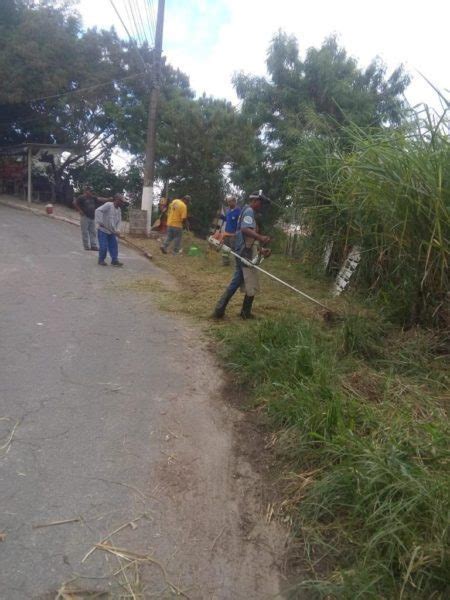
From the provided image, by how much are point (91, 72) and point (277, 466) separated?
2274cm

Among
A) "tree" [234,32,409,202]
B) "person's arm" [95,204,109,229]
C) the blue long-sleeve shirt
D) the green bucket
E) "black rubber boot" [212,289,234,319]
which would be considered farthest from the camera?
the green bucket

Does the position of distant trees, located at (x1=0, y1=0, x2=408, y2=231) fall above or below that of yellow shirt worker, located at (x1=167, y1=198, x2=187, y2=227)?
above

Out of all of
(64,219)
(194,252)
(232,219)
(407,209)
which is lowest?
(64,219)

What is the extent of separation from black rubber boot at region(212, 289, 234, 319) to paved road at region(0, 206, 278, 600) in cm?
50

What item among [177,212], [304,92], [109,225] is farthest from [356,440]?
[304,92]

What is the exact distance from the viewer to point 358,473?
2.79m

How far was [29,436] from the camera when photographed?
3.49 metres

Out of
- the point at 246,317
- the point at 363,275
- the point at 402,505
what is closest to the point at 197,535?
the point at 402,505

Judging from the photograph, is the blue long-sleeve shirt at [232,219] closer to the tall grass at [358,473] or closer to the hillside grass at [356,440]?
the hillside grass at [356,440]

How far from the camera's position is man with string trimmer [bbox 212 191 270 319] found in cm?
647

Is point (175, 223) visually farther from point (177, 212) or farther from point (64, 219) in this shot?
point (64, 219)

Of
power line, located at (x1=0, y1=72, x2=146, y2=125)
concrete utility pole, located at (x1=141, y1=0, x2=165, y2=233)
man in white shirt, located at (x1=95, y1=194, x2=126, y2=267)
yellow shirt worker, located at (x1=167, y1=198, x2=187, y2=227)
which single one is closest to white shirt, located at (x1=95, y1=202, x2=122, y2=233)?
man in white shirt, located at (x1=95, y1=194, x2=126, y2=267)

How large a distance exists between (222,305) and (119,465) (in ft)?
11.8

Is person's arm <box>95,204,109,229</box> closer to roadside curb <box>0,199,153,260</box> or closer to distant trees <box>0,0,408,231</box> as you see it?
roadside curb <box>0,199,153,260</box>
